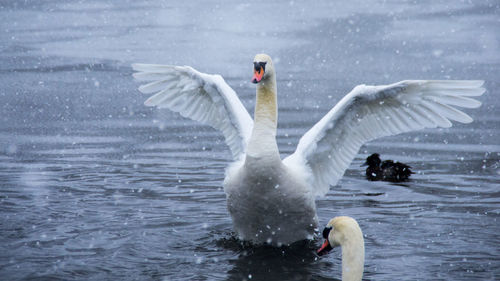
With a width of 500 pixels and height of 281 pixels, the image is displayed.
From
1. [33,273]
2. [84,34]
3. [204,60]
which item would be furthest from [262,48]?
[33,273]

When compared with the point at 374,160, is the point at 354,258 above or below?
below

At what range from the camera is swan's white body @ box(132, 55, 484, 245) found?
626cm

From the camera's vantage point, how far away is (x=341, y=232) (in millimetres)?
4938

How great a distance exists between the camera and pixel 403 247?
6453 millimetres

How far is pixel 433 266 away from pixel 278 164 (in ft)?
5.06

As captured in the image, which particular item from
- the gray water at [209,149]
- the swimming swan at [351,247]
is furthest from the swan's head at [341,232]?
the gray water at [209,149]

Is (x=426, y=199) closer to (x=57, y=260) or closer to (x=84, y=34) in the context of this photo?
(x=57, y=260)

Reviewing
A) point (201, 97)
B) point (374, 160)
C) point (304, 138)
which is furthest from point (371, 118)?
point (374, 160)

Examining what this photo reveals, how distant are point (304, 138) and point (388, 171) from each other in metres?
2.08

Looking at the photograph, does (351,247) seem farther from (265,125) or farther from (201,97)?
(201,97)

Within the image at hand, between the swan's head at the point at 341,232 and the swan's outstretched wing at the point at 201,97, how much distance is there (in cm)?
206

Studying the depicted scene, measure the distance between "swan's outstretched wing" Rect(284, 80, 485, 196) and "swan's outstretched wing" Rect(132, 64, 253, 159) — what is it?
28.8 inches

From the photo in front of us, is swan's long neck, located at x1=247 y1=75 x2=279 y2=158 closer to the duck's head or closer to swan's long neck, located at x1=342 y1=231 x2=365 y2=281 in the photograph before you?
swan's long neck, located at x1=342 y1=231 x2=365 y2=281

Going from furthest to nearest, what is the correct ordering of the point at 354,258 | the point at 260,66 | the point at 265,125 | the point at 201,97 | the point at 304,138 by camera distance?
the point at 201,97
the point at 304,138
the point at 265,125
the point at 260,66
the point at 354,258
